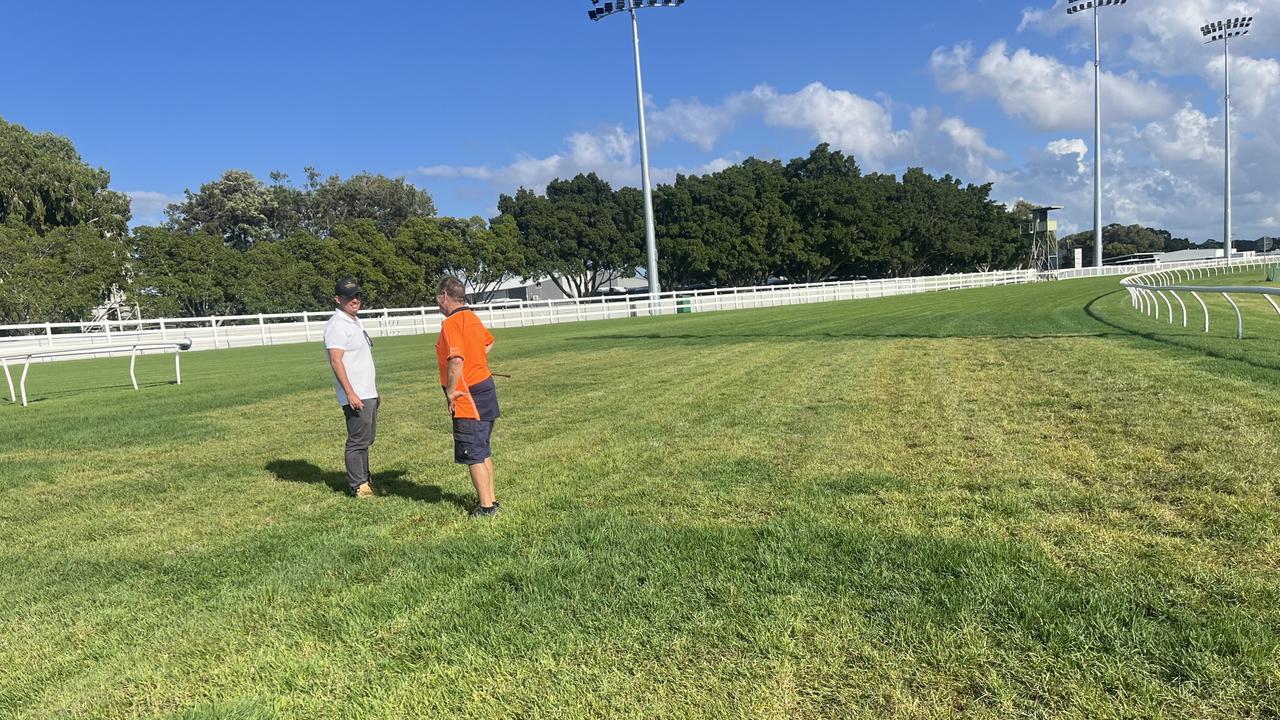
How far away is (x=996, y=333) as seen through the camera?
47.6ft

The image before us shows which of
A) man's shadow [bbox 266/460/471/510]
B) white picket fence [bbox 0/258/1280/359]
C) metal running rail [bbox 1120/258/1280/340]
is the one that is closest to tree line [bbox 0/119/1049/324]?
white picket fence [bbox 0/258/1280/359]

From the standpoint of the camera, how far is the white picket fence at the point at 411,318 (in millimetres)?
27531

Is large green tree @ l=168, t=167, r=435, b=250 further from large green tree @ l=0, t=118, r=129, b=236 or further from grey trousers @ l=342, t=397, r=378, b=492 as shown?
grey trousers @ l=342, t=397, r=378, b=492

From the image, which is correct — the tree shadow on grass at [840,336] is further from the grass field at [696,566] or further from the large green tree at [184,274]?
the large green tree at [184,274]

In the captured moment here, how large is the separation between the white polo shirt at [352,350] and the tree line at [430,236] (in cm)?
3708

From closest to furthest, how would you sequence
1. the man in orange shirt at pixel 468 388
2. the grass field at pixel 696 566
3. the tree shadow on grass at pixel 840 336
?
the grass field at pixel 696 566 → the man in orange shirt at pixel 468 388 → the tree shadow on grass at pixel 840 336

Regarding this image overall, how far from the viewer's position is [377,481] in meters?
6.04

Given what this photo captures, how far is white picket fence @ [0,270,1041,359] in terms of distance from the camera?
27531mm

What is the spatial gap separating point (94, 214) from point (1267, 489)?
181 ft

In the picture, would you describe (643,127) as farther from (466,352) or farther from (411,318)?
(466,352)

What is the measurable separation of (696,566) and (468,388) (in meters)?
2.06

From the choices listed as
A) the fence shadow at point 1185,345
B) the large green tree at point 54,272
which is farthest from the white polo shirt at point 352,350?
the large green tree at point 54,272

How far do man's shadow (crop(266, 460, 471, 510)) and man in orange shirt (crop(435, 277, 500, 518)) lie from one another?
0.41 meters

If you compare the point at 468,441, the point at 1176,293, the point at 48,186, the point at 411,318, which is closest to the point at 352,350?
the point at 468,441
